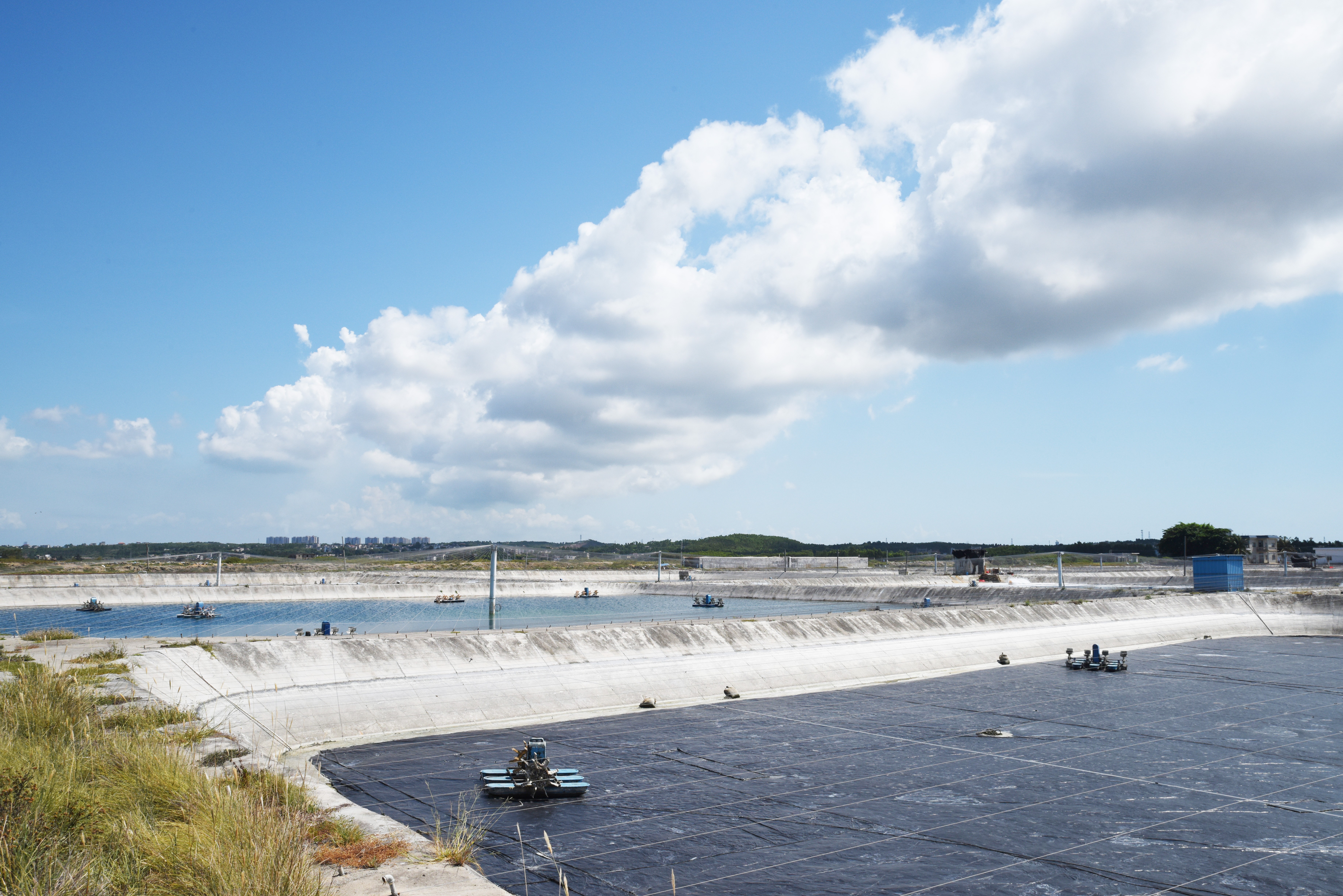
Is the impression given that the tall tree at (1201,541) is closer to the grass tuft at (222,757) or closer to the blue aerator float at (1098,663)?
the blue aerator float at (1098,663)

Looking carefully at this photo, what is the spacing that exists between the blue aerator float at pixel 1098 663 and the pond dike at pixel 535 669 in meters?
4.26

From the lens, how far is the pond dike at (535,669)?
1053 inches

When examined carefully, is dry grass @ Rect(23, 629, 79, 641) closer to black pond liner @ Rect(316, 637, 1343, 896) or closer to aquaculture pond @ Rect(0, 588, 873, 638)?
aquaculture pond @ Rect(0, 588, 873, 638)

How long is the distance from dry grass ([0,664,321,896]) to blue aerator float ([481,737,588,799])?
479cm

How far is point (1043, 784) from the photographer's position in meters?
19.9

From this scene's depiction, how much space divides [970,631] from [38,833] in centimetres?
4827

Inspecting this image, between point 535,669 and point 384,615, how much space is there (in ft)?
204

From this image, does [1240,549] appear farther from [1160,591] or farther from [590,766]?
[590,766]

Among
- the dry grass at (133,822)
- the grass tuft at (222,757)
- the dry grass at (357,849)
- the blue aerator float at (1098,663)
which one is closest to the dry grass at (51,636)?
the grass tuft at (222,757)

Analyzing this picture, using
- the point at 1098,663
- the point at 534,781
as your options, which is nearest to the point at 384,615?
the point at 1098,663

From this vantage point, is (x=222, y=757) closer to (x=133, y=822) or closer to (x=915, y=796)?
(x=133, y=822)

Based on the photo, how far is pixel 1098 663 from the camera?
41.5 m

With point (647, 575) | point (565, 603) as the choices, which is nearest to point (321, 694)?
point (565, 603)

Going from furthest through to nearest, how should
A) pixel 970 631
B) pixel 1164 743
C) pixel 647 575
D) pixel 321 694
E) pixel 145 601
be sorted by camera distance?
pixel 647 575 < pixel 145 601 < pixel 970 631 < pixel 321 694 < pixel 1164 743
